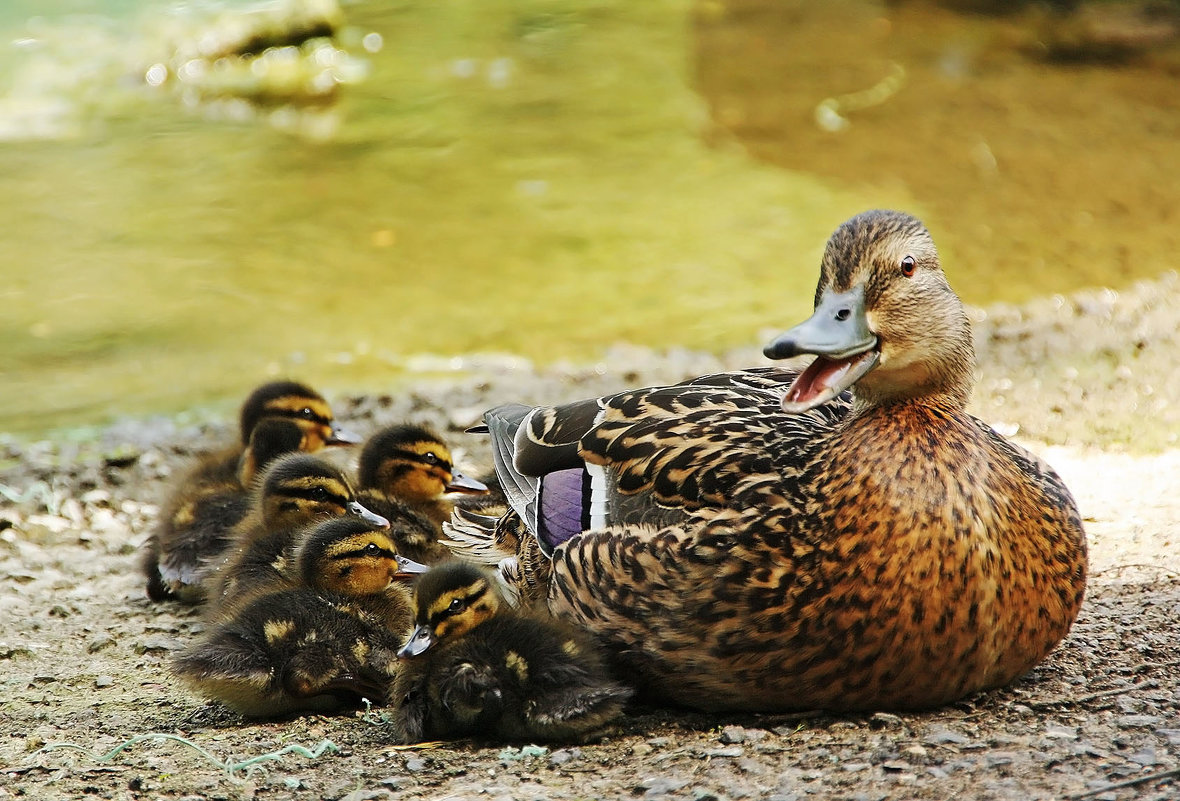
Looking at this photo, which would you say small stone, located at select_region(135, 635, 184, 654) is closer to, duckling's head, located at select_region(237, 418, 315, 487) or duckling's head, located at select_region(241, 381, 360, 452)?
duckling's head, located at select_region(237, 418, 315, 487)

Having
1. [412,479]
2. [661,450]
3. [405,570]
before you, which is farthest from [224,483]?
[661,450]

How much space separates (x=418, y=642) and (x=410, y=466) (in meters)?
1.40

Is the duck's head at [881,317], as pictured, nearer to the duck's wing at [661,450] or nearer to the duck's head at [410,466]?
the duck's wing at [661,450]

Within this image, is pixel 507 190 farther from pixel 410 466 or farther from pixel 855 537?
pixel 855 537

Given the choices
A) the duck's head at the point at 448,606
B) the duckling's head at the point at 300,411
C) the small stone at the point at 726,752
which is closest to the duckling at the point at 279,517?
the duckling's head at the point at 300,411

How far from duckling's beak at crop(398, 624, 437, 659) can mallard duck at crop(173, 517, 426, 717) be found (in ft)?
1.21

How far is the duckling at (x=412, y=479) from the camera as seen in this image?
4.94 meters

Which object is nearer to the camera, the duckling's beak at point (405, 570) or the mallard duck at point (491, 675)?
the mallard duck at point (491, 675)

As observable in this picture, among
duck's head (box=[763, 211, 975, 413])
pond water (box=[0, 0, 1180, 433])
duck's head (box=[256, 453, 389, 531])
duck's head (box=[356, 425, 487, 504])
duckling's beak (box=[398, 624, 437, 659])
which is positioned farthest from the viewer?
pond water (box=[0, 0, 1180, 433])

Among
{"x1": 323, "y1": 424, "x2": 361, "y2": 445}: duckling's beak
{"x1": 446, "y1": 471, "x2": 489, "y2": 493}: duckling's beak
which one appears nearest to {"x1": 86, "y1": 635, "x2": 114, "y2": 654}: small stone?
{"x1": 323, "y1": 424, "x2": 361, "y2": 445}: duckling's beak

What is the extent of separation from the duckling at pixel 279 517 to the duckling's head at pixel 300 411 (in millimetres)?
620

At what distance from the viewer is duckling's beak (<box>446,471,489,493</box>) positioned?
5059 millimetres

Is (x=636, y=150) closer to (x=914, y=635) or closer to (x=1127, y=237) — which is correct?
(x=1127, y=237)

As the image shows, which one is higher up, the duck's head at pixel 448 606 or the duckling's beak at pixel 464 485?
the duck's head at pixel 448 606
